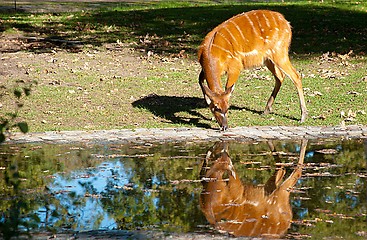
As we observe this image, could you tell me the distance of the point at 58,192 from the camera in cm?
750

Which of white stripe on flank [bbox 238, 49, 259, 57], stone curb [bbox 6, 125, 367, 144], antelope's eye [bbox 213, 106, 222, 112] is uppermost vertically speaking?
white stripe on flank [bbox 238, 49, 259, 57]

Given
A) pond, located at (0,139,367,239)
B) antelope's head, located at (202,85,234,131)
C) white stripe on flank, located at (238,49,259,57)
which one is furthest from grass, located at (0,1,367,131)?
pond, located at (0,139,367,239)

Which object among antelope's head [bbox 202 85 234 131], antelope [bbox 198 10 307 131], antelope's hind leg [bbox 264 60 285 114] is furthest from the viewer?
antelope's hind leg [bbox 264 60 285 114]

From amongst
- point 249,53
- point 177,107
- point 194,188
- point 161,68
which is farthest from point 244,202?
point 161,68

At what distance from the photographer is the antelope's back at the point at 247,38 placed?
36.8 ft

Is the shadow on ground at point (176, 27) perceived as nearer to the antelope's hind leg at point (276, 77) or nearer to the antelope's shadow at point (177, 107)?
the antelope's shadow at point (177, 107)

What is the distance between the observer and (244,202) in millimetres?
7230

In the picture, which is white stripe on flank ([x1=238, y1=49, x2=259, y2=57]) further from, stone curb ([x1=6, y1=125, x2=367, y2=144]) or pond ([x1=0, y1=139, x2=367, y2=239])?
pond ([x1=0, y1=139, x2=367, y2=239])

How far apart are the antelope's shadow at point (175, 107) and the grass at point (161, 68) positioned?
16 mm

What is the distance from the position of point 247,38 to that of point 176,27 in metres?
8.95

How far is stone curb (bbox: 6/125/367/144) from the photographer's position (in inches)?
400

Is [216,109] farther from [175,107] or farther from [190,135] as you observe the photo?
[175,107]

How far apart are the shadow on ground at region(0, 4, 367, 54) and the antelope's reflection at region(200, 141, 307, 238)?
942 centimetres

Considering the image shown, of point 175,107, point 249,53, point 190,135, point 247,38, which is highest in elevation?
point 247,38
